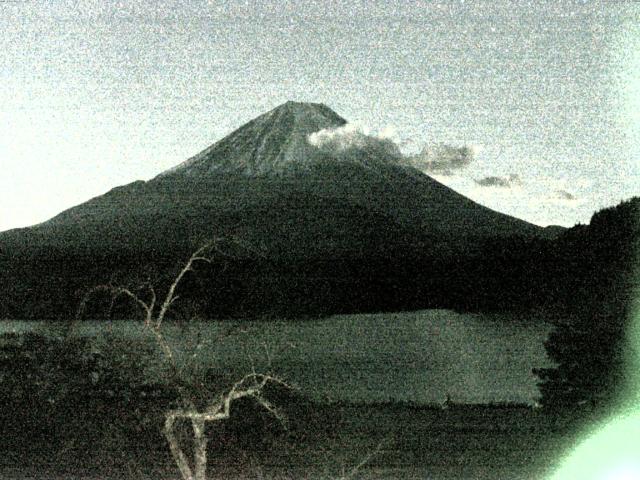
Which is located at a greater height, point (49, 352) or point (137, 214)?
point (137, 214)

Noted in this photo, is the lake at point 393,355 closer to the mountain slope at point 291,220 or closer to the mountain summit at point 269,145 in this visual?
the mountain slope at point 291,220

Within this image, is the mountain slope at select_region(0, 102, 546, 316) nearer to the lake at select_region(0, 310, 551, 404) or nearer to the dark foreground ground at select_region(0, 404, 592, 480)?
the lake at select_region(0, 310, 551, 404)

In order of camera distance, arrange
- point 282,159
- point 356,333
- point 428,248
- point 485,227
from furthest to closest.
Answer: point 282,159 < point 485,227 < point 428,248 < point 356,333

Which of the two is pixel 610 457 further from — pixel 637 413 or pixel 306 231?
pixel 306 231

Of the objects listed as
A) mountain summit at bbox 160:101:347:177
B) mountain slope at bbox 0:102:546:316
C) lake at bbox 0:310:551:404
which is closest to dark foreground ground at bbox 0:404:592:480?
lake at bbox 0:310:551:404

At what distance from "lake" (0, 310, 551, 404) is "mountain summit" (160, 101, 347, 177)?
7595 centimetres

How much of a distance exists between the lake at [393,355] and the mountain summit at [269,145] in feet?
249

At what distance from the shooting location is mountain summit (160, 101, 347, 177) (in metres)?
110

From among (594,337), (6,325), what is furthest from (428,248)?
(594,337)

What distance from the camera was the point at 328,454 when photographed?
7.73 metres

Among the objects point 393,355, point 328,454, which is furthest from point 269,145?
point 328,454

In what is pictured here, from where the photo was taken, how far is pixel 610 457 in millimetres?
6605

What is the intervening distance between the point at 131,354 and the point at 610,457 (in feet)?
14.3

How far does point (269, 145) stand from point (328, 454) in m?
112
